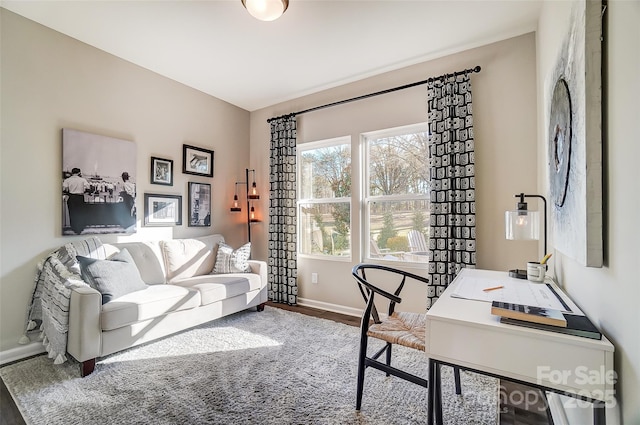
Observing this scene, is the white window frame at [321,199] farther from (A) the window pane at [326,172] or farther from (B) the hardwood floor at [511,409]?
(B) the hardwood floor at [511,409]

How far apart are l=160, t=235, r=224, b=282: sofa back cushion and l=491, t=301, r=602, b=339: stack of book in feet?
10.1

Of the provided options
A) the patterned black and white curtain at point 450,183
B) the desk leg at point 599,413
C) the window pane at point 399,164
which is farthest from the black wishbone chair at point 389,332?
the window pane at point 399,164

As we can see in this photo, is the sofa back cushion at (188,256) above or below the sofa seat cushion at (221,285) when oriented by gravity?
above

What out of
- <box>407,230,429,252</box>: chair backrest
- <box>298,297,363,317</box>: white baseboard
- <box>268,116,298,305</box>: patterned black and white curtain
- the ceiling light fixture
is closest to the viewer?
the ceiling light fixture

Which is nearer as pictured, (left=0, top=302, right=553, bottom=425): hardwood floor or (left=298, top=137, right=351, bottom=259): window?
(left=0, top=302, right=553, bottom=425): hardwood floor

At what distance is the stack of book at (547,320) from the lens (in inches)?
36.1

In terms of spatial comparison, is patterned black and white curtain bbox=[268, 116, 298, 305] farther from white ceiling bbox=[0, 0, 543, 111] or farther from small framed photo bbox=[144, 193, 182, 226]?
small framed photo bbox=[144, 193, 182, 226]

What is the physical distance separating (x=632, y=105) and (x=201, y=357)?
2803 millimetres

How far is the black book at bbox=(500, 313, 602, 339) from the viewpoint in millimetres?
898

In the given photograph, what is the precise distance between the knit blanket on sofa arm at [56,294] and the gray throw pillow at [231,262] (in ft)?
3.68

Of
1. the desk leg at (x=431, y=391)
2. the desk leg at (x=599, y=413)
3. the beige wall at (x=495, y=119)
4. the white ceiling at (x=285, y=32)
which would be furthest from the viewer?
the beige wall at (x=495, y=119)

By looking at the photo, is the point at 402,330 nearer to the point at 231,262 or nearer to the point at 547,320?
the point at 547,320

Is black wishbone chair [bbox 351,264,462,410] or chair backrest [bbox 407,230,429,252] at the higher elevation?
chair backrest [bbox 407,230,429,252]

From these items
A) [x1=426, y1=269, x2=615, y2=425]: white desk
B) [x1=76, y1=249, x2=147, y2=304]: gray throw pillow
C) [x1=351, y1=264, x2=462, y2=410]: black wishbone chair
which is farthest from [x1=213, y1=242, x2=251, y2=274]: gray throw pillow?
[x1=426, y1=269, x2=615, y2=425]: white desk
